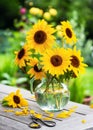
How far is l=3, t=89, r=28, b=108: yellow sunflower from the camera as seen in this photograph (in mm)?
2656

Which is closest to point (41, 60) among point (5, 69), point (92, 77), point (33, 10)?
point (5, 69)

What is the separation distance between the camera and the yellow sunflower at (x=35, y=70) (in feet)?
8.52

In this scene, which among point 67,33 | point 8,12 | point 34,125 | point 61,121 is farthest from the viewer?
point 8,12

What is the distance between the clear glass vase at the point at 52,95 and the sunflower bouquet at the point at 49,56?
0.03 m

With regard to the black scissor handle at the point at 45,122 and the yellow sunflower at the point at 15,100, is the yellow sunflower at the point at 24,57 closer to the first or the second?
the yellow sunflower at the point at 15,100

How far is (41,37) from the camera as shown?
255cm

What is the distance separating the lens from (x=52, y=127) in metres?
2.34

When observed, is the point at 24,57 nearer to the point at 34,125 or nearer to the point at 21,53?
the point at 21,53

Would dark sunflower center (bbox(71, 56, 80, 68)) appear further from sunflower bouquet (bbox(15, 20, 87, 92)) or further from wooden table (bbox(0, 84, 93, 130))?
wooden table (bbox(0, 84, 93, 130))

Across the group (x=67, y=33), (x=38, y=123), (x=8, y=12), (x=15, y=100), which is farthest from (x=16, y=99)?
(x=8, y=12)

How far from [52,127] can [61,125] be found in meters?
0.06

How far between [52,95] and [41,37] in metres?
0.30

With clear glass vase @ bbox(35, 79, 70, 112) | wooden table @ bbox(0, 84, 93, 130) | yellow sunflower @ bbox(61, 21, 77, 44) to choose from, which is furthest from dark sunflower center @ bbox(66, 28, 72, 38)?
wooden table @ bbox(0, 84, 93, 130)

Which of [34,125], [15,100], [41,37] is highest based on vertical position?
[41,37]
